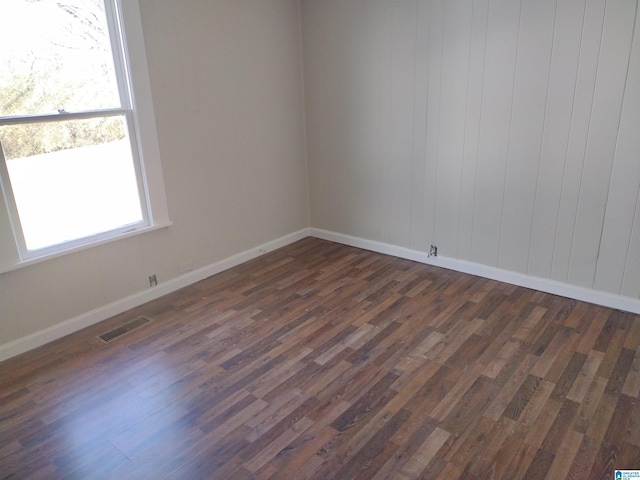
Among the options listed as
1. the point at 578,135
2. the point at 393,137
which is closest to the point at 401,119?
the point at 393,137

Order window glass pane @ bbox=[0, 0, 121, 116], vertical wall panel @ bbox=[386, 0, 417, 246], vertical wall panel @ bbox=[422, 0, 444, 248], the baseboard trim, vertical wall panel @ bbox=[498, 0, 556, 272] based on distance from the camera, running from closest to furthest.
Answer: window glass pane @ bbox=[0, 0, 121, 116]
vertical wall panel @ bbox=[498, 0, 556, 272]
the baseboard trim
vertical wall panel @ bbox=[422, 0, 444, 248]
vertical wall panel @ bbox=[386, 0, 417, 246]

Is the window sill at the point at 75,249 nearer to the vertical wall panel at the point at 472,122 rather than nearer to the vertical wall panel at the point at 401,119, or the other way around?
the vertical wall panel at the point at 401,119

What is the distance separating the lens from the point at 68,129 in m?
2.87

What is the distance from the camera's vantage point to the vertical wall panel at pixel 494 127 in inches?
122

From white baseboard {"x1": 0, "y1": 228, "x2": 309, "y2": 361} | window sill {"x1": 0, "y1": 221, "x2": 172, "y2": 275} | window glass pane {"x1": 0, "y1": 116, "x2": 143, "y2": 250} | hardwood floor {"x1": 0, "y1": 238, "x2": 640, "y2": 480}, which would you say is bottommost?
hardwood floor {"x1": 0, "y1": 238, "x2": 640, "y2": 480}

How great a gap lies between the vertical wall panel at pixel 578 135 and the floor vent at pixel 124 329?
9.41 feet

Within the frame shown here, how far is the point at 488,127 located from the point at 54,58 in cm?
283

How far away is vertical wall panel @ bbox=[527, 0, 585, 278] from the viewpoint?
2.88 meters

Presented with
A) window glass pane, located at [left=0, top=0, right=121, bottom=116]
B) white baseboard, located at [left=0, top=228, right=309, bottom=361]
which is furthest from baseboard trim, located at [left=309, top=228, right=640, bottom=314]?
window glass pane, located at [left=0, top=0, right=121, bottom=116]

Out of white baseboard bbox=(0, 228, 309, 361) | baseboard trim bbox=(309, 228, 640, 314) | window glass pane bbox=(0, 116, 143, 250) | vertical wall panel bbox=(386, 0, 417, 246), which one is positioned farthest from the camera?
vertical wall panel bbox=(386, 0, 417, 246)

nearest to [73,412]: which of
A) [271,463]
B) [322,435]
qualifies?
[271,463]

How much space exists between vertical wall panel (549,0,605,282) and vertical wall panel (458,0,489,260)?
0.61 meters

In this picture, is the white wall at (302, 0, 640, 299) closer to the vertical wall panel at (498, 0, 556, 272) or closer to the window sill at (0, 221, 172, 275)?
the vertical wall panel at (498, 0, 556, 272)

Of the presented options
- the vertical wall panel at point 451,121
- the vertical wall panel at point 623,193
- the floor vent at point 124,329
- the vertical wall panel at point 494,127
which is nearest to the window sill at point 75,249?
the floor vent at point 124,329
